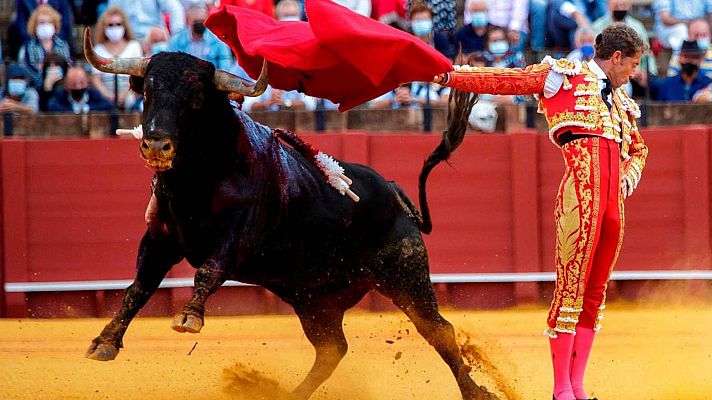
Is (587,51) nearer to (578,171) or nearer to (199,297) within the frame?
(578,171)

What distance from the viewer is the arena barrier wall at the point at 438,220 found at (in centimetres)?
866

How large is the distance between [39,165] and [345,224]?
4.15 meters

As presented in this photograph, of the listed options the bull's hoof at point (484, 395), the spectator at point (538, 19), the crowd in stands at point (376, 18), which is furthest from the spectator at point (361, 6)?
the bull's hoof at point (484, 395)

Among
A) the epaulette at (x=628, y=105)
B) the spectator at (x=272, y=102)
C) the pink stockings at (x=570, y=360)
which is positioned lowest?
the pink stockings at (x=570, y=360)

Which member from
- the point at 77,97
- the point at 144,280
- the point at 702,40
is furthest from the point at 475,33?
the point at 144,280

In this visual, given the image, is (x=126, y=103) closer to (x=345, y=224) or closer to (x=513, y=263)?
(x=513, y=263)

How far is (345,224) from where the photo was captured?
204 inches

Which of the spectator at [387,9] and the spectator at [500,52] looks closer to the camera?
the spectator at [500,52]

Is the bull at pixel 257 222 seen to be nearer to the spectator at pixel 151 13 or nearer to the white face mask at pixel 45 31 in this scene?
the spectator at pixel 151 13

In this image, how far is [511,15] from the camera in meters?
8.93

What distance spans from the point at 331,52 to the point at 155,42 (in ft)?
14.0

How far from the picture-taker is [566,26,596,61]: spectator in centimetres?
859

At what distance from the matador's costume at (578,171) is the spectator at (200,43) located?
4.24 m

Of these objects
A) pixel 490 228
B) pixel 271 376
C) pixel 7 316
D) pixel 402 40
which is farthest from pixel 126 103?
pixel 402 40
